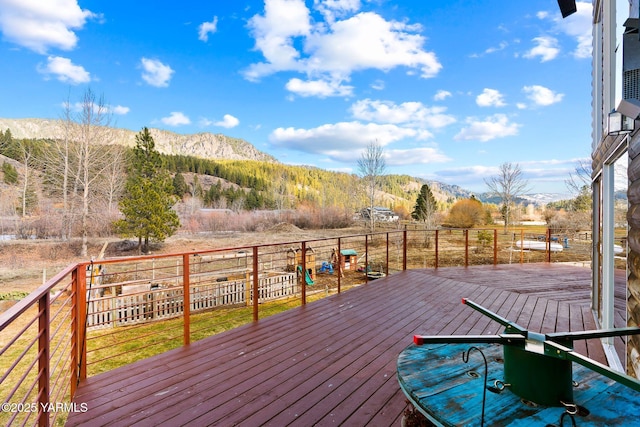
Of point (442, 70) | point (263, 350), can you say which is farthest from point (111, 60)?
point (263, 350)

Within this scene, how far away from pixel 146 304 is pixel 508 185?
22889mm

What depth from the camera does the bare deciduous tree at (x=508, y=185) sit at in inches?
836

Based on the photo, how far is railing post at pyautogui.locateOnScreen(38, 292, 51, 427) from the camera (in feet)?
4.60

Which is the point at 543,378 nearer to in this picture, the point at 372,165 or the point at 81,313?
the point at 81,313

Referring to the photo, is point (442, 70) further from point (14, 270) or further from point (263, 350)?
point (14, 270)

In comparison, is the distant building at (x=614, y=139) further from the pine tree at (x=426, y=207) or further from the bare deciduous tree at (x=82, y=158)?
the bare deciduous tree at (x=82, y=158)

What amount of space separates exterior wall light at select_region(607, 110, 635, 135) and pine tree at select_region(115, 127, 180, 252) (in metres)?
17.9

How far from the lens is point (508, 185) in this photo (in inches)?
847

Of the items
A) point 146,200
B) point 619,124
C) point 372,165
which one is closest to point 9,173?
point 146,200

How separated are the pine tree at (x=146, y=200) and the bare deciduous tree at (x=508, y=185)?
21.7 metres

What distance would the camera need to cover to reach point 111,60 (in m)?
29.2

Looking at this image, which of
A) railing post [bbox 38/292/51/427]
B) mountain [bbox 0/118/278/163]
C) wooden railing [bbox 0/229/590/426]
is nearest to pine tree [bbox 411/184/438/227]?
wooden railing [bbox 0/229/590/426]

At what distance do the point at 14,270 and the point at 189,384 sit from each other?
684 inches

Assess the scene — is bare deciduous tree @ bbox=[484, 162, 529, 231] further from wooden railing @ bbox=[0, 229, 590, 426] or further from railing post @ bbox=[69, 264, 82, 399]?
railing post @ bbox=[69, 264, 82, 399]
